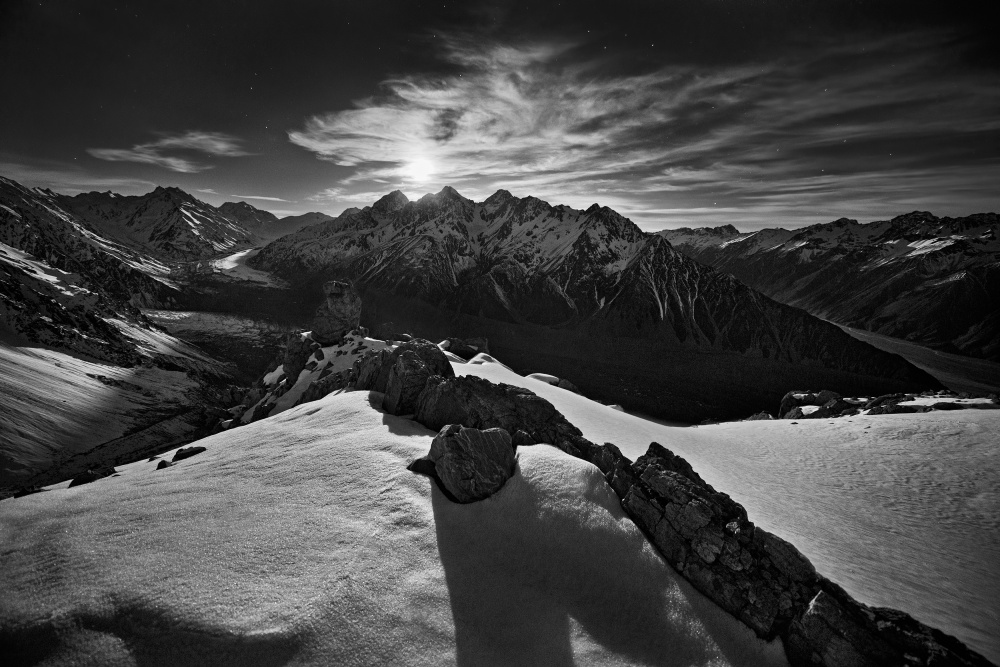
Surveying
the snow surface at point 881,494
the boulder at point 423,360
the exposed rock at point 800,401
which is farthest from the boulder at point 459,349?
the exposed rock at point 800,401

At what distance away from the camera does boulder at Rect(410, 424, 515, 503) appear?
42.6 feet

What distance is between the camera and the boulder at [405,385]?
73.2 feet

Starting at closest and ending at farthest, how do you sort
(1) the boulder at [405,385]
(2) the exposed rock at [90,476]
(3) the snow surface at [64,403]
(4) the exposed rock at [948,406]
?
(2) the exposed rock at [90,476], (1) the boulder at [405,385], (4) the exposed rock at [948,406], (3) the snow surface at [64,403]

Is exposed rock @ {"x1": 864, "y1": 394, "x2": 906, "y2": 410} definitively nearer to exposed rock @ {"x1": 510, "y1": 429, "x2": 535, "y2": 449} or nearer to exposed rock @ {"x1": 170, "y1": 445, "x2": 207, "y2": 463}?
exposed rock @ {"x1": 510, "y1": 429, "x2": 535, "y2": 449}

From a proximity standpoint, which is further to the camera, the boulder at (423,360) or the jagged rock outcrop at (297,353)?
the jagged rock outcrop at (297,353)

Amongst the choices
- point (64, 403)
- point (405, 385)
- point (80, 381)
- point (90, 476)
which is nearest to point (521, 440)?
point (405, 385)

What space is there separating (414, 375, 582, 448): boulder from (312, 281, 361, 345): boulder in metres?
48.3

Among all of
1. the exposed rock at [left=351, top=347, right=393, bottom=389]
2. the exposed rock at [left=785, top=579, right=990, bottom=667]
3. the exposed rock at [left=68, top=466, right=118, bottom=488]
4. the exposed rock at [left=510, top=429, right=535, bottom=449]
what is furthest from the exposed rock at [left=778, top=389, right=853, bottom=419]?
the exposed rock at [left=68, top=466, right=118, bottom=488]

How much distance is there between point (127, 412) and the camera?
2852 inches

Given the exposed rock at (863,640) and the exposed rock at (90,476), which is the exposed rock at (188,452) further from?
the exposed rock at (863,640)

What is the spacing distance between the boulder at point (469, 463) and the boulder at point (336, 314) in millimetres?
54623

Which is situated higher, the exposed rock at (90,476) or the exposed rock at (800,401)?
the exposed rock at (90,476)

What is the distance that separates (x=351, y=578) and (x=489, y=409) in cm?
1104

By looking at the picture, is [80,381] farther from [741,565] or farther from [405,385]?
[741,565]
